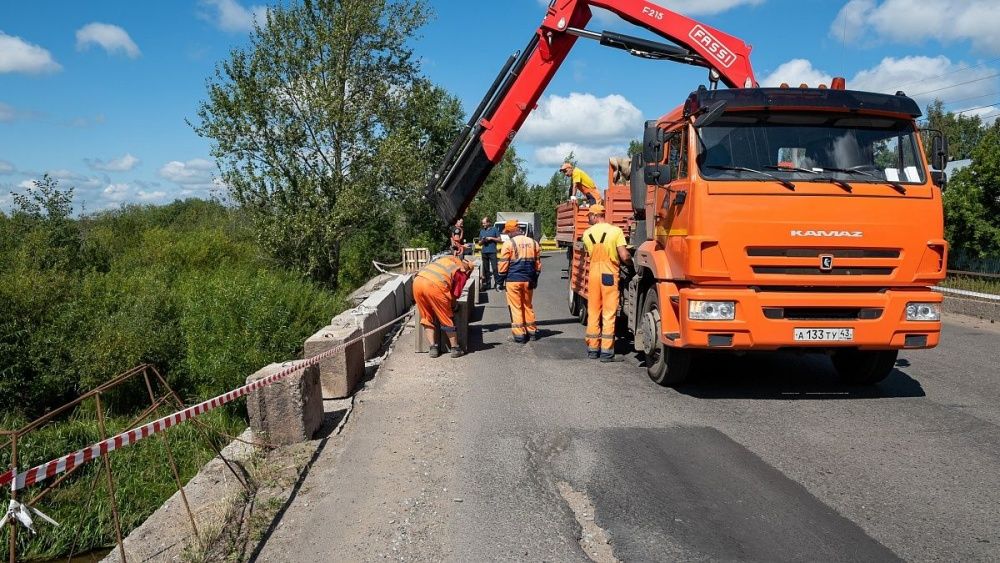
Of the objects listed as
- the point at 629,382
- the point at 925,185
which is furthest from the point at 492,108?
the point at 925,185

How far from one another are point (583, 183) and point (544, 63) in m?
2.38

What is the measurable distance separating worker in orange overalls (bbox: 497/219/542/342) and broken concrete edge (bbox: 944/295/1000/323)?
788 cm

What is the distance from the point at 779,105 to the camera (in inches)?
237

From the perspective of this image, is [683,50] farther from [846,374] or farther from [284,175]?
[284,175]

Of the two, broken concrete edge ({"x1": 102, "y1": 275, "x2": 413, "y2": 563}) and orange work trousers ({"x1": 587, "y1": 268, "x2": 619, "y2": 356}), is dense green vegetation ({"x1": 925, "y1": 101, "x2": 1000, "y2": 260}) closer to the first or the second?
orange work trousers ({"x1": 587, "y1": 268, "x2": 619, "y2": 356})

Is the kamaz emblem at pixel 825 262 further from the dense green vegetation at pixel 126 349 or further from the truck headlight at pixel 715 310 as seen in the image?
the dense green vegetation at pixel 126 349

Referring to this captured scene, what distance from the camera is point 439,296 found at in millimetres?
8461

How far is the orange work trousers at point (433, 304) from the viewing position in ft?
27.8

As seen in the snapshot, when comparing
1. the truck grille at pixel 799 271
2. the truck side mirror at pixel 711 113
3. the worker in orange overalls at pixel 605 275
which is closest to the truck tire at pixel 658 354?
the worker in orange overalls at pixel 605 275

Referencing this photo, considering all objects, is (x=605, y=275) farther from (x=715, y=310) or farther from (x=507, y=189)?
(x=507, y=189)

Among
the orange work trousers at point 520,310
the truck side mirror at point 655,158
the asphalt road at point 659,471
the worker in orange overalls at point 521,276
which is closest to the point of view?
the asphalt road at point 659,471

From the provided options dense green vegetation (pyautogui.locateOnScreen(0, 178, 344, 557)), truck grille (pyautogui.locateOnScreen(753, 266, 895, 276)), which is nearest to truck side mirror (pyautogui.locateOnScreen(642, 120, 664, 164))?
truck grille (pyautogui.locateOnScreen(753, 266, 895, 276))

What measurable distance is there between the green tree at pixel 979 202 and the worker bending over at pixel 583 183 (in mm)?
7878

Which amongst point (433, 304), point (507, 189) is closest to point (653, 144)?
point (433, 304)
